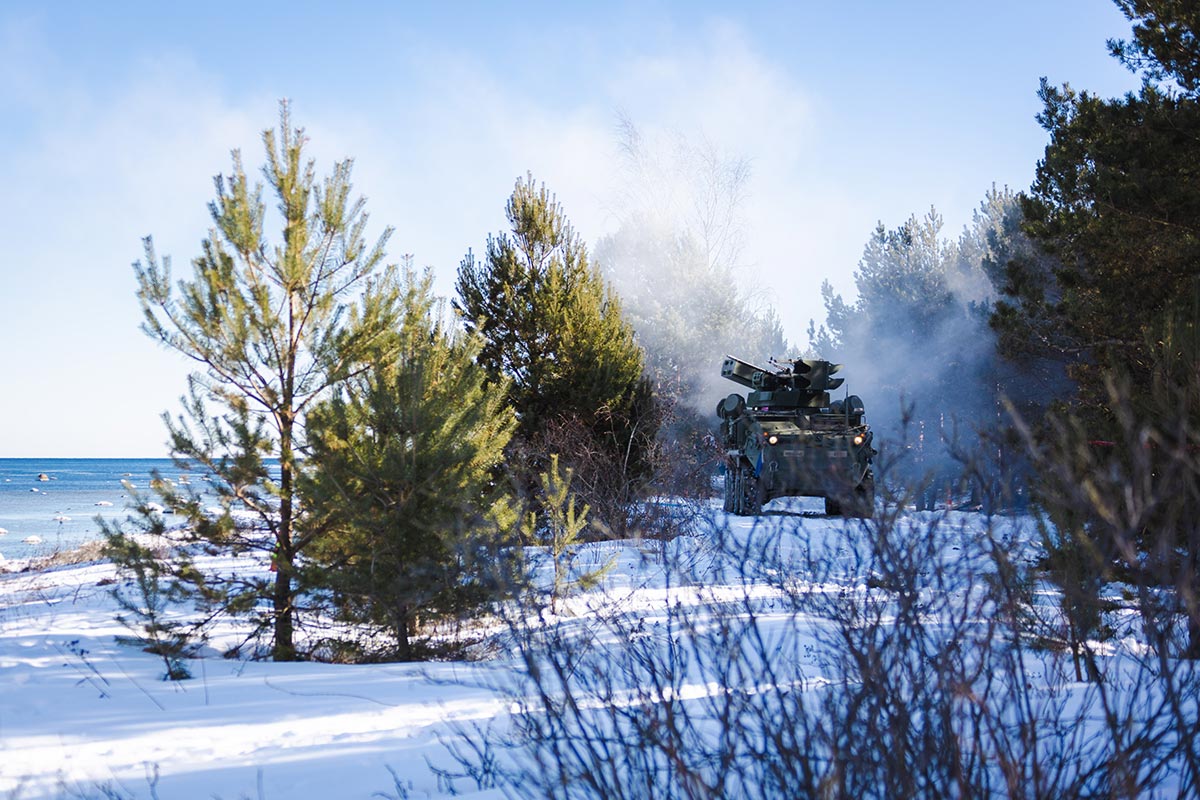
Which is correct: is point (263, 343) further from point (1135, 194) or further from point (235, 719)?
point (1135, 194)

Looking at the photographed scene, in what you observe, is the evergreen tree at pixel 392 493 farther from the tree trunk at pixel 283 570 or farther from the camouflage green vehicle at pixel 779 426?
the camouflage green vehicle at pixel 779 426

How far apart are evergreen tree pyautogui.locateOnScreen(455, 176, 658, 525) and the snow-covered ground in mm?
7687

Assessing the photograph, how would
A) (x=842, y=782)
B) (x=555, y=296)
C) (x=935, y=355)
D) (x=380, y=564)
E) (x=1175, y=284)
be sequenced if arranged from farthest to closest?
(x=935, y=355)
(x=555, y=296)
(x=1175, y=284)
(x=380, y=564)
(x=842, y=782)

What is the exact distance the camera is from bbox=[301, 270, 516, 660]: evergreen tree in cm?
689

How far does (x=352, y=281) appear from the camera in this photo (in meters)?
7.68

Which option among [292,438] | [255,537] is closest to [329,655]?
[255,537]

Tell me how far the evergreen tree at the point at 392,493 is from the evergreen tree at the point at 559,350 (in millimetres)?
6571

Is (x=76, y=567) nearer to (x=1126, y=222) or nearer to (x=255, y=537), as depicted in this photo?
(x=255, y=537)

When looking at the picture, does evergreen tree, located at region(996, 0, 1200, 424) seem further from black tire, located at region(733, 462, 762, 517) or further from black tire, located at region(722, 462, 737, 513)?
black tire, located at region(722, 462, 737, 513)

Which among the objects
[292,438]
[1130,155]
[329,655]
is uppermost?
[1130,155]

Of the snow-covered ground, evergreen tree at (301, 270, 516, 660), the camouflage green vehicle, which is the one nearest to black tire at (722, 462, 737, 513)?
the camouflage green vehicle

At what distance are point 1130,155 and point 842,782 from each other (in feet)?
32.6

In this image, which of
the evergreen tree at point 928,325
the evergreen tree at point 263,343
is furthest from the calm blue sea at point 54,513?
the evergreen tree at point 928,325

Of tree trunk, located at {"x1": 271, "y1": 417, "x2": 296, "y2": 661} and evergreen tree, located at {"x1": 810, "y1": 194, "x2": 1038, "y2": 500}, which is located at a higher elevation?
evergreen tree, located at {"x1": 810, "y1": 194, "x2": 1038, "y2": 500}
